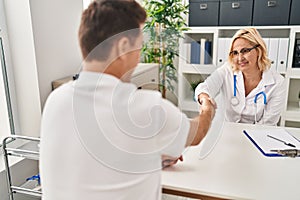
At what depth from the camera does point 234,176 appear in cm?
94

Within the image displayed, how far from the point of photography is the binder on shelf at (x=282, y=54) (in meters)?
2.33

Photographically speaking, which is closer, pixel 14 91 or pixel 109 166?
pixel 109 166

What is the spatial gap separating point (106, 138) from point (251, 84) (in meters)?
1.36

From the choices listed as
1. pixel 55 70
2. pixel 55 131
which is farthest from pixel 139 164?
pixel 55 70

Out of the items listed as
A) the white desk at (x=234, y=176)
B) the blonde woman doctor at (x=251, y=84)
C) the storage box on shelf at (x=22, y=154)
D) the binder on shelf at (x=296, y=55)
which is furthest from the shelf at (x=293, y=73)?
the storage box on shelf at (x=22, y=154)

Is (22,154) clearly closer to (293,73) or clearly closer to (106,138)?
(106,138)

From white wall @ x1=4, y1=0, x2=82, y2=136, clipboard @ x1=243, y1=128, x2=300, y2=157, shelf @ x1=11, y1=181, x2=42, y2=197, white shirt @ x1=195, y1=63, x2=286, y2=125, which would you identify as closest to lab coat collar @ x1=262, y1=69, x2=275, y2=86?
white shirt @ x1=195, y1=63, x2=286, y2=125

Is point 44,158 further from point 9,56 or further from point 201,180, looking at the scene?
point 9,56

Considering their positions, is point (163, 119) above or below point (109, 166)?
above

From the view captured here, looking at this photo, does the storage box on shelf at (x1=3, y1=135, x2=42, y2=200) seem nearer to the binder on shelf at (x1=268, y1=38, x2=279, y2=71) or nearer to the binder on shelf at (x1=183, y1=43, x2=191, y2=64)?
the binder on shelf at (x1=183, y1=43, x2=191, y2=64)

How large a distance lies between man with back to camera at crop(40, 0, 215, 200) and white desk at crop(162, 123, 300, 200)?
0.31 m

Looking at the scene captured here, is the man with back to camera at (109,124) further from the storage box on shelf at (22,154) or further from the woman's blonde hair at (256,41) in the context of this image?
the woman's blonde hair at (256,41)

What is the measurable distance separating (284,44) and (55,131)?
89.4 inches

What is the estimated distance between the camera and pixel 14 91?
5.29 feet
